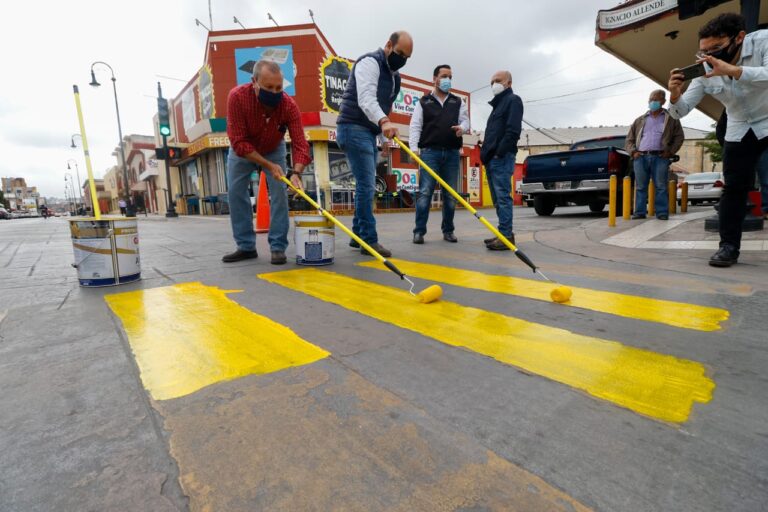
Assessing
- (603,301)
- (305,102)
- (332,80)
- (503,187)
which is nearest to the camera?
(603,301)

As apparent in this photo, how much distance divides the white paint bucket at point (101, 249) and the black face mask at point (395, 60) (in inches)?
102

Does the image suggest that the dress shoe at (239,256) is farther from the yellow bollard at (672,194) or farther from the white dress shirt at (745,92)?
the yellow bollard at (672,194)

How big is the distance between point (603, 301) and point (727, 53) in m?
2.06

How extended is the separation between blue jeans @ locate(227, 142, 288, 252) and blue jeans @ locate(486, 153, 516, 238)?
2150 millimetres

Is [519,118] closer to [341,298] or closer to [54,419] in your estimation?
[341,298]

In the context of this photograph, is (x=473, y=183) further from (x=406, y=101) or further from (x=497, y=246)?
(x=497, y=246)

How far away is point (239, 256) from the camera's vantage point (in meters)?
3.79

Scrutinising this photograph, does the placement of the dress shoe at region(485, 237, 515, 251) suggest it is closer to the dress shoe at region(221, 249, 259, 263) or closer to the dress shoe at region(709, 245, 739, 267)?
the dress shoe at region(709, 245, 739, 267)

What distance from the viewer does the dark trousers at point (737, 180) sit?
296 centimetres

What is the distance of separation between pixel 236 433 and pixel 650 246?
4.22m

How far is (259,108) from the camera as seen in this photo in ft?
11.6

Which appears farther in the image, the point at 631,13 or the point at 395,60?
the point at 631,13

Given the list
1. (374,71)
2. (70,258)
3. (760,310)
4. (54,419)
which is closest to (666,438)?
(760,310)

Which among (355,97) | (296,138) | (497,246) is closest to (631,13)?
(497,246)
